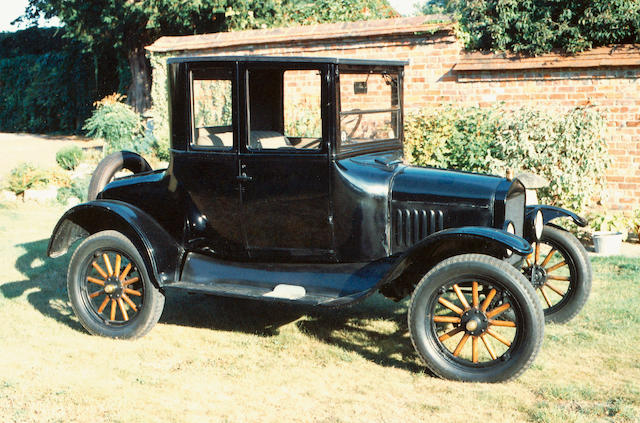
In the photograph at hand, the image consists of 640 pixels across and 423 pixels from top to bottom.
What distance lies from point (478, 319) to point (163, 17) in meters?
14.0

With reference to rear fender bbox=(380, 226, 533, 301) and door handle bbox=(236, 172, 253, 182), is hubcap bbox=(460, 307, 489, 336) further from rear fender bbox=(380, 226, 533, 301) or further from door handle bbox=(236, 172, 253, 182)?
door handle bbox=(236, 172, 253, 182)

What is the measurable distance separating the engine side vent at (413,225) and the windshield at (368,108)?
60 centimetres

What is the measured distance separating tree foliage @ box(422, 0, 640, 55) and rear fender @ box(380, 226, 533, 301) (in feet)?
16.9

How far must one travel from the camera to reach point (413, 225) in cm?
448

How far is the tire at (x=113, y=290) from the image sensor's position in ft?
15.9

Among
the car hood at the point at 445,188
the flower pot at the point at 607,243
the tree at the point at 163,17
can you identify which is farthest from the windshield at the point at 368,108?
the tree at the point at 163,17

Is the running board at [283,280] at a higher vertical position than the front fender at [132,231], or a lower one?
lower

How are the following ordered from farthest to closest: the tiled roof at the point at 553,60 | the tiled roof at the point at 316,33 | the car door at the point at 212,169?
the tiled roof at the point at 316,33
the tiled roof at the point at 553,60
the car door at the point at 212,169

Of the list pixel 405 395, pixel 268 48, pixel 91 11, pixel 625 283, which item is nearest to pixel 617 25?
pixel 625 283

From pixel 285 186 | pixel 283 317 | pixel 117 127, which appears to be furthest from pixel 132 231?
pixel 117 127

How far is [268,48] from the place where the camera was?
1102 cm

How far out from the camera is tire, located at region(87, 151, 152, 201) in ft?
17.9

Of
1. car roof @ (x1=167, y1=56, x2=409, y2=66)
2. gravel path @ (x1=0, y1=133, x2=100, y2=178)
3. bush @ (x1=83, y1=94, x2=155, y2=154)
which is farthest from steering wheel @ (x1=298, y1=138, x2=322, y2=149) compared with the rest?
gravel path @ (x1=0, y1=133, x2=100, y2=178)

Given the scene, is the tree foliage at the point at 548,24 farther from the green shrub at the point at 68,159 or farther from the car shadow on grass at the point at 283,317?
the green shrub at the point at 68,159
